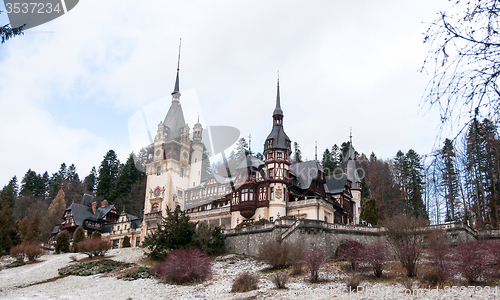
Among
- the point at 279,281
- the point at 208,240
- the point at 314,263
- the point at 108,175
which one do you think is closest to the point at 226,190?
the point at 208,240

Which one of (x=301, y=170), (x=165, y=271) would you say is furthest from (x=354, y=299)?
(x=301, y=170)

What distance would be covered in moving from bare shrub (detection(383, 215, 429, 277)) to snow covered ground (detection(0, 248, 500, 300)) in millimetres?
2823

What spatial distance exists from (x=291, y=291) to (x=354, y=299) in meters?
3.88

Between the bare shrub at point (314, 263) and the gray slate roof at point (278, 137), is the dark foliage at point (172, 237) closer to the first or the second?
the bare shrub at point (314, 263)

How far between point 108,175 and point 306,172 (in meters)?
43.4

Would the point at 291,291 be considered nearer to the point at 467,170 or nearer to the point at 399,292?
the point at 399,292

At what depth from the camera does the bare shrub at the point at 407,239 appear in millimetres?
25531

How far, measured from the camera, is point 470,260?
74.3ft

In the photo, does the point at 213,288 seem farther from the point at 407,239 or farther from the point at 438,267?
the point at 438,267

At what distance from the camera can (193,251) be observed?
30.5 metres

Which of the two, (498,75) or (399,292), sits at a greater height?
(498,75)

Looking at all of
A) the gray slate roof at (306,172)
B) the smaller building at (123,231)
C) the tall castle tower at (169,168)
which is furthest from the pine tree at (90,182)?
the gray slate roof at (306,172)

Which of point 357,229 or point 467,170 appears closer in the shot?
point 467,170

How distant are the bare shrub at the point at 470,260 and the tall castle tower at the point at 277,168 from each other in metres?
19.9
